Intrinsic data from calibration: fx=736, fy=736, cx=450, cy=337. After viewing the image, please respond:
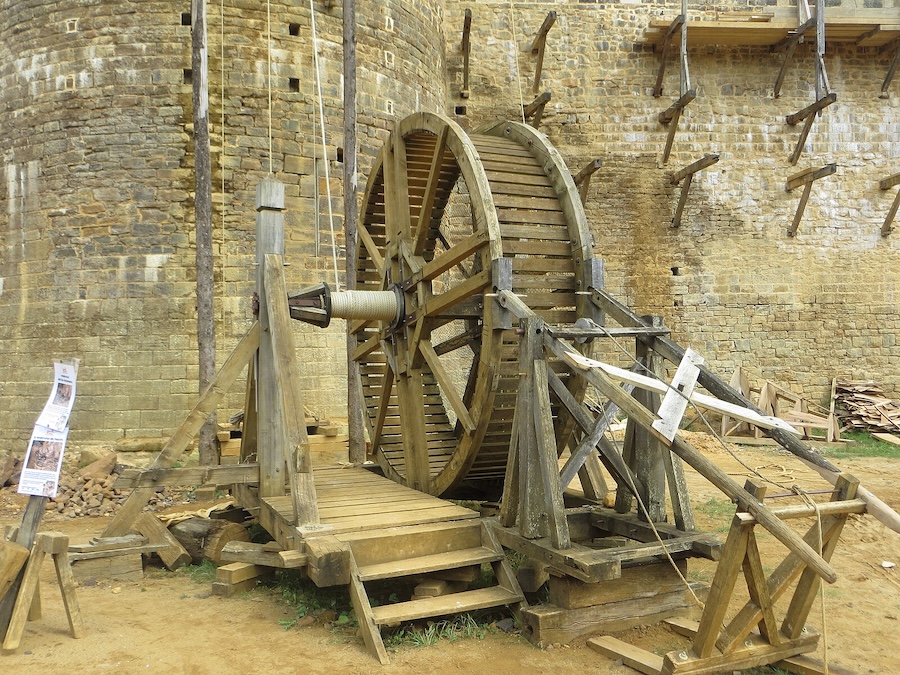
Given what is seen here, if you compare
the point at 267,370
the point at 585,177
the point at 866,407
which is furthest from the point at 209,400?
the point at 866,407

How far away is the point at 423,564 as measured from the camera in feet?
13.5

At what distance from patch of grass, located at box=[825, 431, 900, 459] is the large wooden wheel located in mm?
7388

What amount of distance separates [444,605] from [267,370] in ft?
6.87

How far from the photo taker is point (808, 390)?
14852 mm

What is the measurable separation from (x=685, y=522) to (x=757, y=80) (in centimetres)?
1367

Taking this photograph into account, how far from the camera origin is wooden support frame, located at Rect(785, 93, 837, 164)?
44.2 feet

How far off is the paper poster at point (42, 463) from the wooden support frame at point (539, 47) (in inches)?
465

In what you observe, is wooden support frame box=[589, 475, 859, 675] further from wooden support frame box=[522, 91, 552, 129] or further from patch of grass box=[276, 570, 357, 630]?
wooden support frame box=[522, 91, 552, 129]

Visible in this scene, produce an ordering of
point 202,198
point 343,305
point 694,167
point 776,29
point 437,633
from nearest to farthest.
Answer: point 437,633, point 343,305, point 202,198, point 694,167, point 776,29

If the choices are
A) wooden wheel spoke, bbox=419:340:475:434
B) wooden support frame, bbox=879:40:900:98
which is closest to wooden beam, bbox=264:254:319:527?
wooden wheel spoke, bbox=419:340:475:434

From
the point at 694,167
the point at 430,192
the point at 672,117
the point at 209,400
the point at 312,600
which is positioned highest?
the point at 672,117

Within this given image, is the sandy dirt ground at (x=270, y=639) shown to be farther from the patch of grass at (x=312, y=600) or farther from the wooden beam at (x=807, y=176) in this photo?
the wooden beam at (x=807, y=176)

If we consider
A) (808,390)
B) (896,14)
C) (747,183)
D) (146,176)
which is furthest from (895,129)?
(146,176)

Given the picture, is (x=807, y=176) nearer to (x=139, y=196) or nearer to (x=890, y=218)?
(x=890, y=218)
